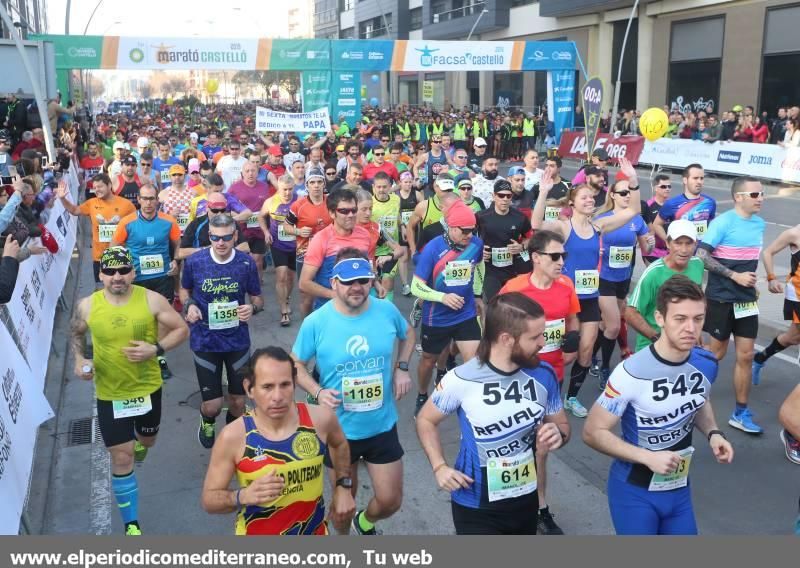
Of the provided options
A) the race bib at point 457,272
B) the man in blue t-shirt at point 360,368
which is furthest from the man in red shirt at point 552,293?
the man in blue t-shirt at point 360,368

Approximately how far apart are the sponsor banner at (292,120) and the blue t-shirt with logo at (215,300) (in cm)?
1201

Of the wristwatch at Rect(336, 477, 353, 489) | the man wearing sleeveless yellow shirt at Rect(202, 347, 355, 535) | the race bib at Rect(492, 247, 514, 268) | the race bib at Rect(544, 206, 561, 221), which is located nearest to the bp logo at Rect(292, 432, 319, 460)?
the man wearing sleeveless yellow shirt at Rect(202, 347, 355, 535)

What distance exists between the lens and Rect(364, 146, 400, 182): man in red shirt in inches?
503

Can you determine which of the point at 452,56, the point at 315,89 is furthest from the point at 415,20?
the point at 315,89

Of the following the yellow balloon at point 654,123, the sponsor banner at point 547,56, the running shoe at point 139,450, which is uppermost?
the sponsor banner at point 547,56

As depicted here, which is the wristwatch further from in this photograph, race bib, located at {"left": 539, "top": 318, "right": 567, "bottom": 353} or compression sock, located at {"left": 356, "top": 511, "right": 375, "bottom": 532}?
race bib, located at {"left": 539, "top": 318, "right": 567, "bottom": 353}

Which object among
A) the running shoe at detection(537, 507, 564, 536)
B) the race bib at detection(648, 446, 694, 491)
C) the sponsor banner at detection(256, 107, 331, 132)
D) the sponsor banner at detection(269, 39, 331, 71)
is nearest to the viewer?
the race bib at detection(648, 446, 694, 491)

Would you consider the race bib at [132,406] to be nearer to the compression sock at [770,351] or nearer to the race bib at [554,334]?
the race bib at [554,334]

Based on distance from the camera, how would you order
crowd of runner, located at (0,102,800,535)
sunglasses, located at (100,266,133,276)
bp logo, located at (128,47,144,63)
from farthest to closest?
1. bp logo, located at (128,47,144,63)
2. sunglasses, located at (100,266,133,276)
3. crowd of runner, located at (0,102,800,535)

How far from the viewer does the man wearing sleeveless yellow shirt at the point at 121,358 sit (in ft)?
15.2

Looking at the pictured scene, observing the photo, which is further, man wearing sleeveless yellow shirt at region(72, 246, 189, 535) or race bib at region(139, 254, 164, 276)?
race bib at region(139, 254, 164, 276)

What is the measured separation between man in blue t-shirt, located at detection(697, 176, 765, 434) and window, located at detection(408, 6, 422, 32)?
189 feet

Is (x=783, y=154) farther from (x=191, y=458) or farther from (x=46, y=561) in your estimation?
(x=46, y=561)

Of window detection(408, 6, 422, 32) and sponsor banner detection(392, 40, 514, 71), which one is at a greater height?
window detection(408, 6, 422, 32)
